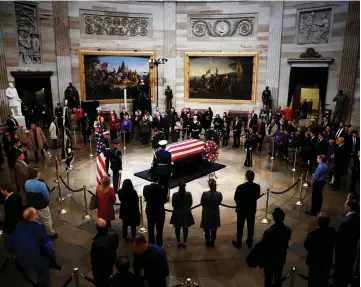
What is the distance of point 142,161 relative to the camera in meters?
12.8

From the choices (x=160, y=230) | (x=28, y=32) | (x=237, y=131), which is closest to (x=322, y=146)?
(x=237, y=131)

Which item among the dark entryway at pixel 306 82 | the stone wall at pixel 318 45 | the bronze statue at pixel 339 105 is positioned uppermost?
the stone wall at pixel 318 45

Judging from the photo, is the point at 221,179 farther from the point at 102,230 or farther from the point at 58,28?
the point at 58,28

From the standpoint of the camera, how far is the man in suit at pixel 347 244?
525 centimetres

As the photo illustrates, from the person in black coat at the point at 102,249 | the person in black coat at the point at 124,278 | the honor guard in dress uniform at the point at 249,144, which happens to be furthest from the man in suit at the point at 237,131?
the person in black coat at the point at 124,278

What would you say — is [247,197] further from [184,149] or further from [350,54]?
[350,54]

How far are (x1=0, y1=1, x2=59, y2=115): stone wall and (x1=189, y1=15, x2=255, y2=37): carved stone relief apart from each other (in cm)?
798

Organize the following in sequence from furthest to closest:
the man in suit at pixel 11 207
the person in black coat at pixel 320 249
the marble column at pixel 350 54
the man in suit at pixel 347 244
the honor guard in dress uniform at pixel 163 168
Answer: the marble column at pixel 350 54
the honor guard in dress uniform at pixel 163 168
the man in suit at pixel 11 207
the man in suit at pixel 347 244
the person in black coat at pixel 320 249

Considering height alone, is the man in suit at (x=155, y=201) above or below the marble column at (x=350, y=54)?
below

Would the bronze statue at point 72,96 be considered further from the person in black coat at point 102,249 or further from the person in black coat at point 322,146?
the person in black coat at point 102,249

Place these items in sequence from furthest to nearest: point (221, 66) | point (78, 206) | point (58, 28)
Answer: point (221, 66) < point (58, 28) < point (78, 206)

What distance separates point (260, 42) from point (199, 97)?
4.74 meters

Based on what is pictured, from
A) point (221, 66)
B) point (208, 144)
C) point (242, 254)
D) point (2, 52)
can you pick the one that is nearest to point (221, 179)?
point (208, 144)

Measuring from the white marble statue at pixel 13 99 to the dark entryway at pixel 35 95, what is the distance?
128cm
